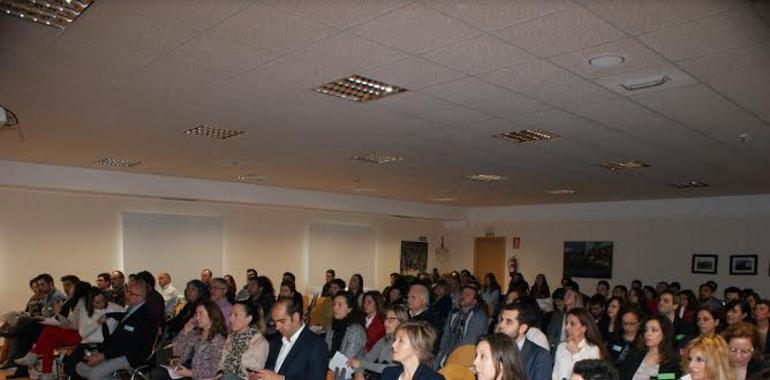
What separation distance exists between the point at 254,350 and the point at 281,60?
2.42m

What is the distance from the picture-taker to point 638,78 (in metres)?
4.29

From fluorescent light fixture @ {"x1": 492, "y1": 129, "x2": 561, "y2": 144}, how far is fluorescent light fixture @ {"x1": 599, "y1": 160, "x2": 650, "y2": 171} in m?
2.14

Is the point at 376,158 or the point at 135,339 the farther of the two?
the point at 376,158

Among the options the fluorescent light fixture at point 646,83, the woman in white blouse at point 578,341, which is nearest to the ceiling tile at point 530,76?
the fluorescent light fixture at point 646,83

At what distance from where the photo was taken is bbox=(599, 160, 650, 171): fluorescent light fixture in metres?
8.30

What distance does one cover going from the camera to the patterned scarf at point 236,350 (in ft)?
16.5

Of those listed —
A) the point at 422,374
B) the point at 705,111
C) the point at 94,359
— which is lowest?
the point at 94,359

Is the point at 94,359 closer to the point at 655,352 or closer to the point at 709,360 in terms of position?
the point at 655,352

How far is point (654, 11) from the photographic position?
3.07 m

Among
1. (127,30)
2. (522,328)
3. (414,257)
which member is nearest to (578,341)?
(522,328)

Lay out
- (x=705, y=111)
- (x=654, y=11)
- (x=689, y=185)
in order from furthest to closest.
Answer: (x=689, y=185), (x=705, y=111), (x=654, y=11)

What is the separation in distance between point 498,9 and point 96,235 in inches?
406

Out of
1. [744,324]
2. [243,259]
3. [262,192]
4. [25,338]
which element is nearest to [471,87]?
[744,324]

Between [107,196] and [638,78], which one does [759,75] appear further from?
[107,196]
